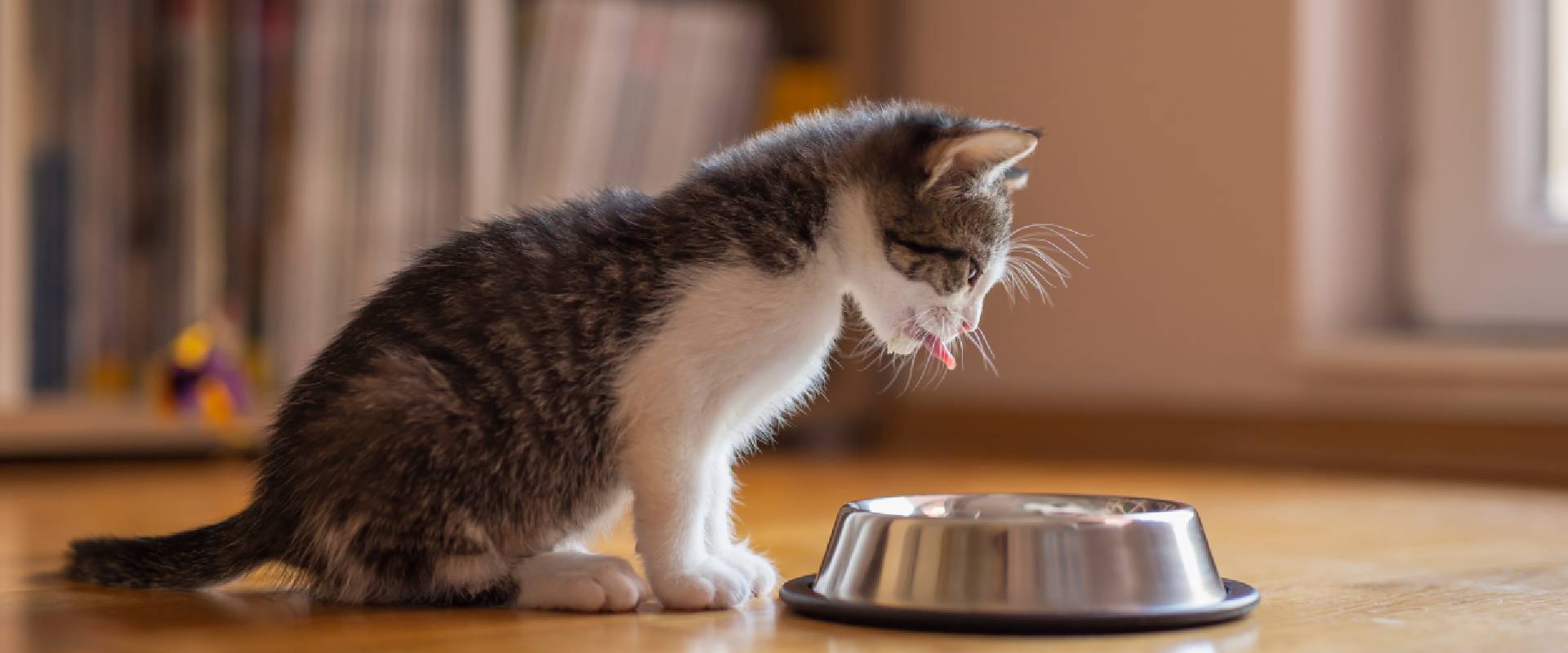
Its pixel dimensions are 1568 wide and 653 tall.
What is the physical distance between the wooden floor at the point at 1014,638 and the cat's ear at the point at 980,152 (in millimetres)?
339

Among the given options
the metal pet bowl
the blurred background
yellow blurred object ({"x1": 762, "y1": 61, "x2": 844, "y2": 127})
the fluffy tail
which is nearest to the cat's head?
the metal pet bowl

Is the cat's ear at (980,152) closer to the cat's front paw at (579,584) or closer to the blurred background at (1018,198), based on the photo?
the cat's front paw at (579,584)

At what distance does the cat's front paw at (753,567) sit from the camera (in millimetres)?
1216

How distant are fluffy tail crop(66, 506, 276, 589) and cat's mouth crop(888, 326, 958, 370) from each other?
0.49 m

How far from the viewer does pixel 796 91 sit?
122 inches

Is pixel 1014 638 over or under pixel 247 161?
under

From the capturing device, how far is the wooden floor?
1005 millimetres

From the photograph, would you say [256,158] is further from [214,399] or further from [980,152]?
[980,152]

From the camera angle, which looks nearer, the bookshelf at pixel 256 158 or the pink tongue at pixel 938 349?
the pink tongue at pixel 938 349

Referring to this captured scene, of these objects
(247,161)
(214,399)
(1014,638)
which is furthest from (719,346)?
(247,161)

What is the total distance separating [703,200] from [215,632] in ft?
1.50

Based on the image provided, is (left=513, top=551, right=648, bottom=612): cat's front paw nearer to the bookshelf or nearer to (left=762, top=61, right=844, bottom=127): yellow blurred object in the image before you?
the bookshelf

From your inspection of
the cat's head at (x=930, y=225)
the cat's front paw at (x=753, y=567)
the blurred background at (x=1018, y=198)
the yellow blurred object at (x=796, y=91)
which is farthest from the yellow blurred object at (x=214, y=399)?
the cat's head at (x=930, y=225)

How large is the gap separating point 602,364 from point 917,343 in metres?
0.24
